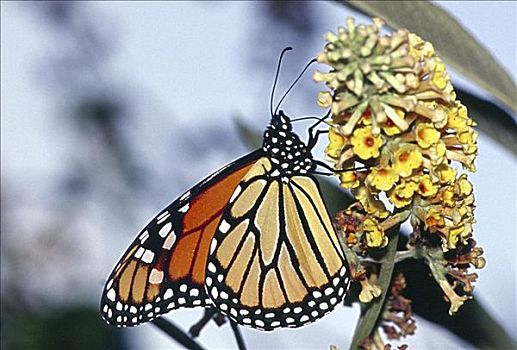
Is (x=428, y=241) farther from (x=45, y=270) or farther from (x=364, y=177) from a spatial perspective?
(x=45, y=270)

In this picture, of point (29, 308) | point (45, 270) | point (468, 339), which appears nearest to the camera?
point (468, 339)

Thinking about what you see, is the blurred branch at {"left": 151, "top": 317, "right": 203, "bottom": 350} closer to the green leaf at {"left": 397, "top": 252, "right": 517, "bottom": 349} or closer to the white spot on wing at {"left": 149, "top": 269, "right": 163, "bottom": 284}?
the white spot on wing at {"left": 149, "top": 269, "right": 163, "bottom": 284}

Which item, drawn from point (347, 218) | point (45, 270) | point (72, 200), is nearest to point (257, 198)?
point (347, 218)

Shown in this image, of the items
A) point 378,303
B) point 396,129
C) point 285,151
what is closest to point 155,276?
point 285,151

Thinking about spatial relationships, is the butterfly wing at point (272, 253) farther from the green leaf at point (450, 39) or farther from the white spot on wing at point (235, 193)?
the green leaf at point (450, 39)

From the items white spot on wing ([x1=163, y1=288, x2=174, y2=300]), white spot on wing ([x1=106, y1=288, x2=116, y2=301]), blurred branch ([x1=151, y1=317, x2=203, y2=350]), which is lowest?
white spot on wing ([x1=106, y1=288, x2=116, y2=301])

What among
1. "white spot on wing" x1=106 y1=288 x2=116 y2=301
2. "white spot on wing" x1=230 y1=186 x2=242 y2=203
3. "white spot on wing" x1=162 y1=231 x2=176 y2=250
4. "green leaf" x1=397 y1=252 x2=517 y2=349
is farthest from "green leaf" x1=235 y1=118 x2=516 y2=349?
"white spot on wing" x1=106 y1=288 x2=116 y2=301
